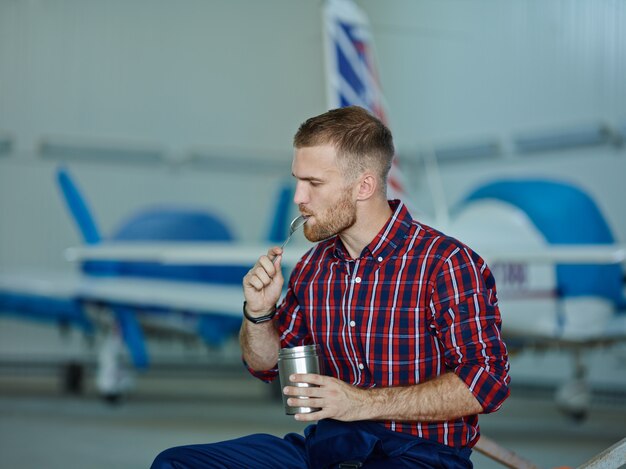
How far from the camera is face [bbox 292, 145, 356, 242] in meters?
1.59

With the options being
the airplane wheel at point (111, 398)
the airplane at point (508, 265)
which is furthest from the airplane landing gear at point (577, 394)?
the airplane wheel at point (111, 398)

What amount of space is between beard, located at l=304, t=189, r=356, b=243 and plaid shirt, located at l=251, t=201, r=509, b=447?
0.07 meters

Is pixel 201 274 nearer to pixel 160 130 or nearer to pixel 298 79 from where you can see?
pixel 160 130

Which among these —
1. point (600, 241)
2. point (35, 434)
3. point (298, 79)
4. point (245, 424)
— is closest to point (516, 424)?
point (600, 241)

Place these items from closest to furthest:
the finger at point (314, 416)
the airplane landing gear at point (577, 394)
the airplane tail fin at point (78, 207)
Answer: the finger at point (314, 416)
the airplane landing gear at point (577, 394)
the airplane tail fin at point (78, 207)

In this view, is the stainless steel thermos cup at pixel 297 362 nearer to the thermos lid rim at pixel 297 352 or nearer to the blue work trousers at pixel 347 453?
the thermos lid rim at pixel 297 352

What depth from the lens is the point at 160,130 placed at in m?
10.6

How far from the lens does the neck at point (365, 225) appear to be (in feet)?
5.40

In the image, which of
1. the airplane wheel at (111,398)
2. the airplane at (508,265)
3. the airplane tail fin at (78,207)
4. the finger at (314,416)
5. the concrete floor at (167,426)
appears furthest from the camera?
the airplane tail fin at (78,207)

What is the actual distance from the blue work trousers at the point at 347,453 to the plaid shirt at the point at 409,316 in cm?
3

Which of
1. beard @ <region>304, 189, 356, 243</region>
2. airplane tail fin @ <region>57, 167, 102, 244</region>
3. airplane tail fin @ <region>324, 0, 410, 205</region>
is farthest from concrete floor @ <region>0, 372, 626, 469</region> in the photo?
beard @ <region>304, 189, 356, 243</region>

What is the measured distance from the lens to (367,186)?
1.63 metres

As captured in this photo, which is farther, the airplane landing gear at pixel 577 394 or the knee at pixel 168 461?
the airplane landing gear at pixel 577 394

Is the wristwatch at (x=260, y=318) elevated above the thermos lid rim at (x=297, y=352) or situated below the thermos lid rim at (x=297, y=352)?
above
